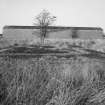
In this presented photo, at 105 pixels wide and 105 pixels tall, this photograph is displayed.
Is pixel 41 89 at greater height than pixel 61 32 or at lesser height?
lesser

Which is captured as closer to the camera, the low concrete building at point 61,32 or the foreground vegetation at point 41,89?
the foreground vegetation at point 41,89

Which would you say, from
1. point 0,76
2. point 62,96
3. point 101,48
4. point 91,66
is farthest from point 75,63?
point 0,76

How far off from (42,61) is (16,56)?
14.3 inches

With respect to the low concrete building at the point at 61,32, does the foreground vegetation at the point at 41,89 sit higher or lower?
lower

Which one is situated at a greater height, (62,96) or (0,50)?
(0,50)

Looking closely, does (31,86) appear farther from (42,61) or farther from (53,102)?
(42,61)

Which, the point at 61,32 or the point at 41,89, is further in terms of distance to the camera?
the point at 61,32

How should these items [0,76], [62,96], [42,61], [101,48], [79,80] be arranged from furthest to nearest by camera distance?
[101,48]
[42,61]
[79,80]
[0,76]
[62,96]

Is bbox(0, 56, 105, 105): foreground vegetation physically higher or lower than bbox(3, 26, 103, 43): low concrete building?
lower

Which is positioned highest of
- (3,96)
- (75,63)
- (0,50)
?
(0,50)

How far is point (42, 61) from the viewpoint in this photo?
1.30m

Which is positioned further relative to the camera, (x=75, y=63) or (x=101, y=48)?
(x=101, y=48)

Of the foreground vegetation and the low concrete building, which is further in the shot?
the low concrete building

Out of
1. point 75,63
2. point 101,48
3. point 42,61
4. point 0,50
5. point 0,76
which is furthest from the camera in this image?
point 101,48
